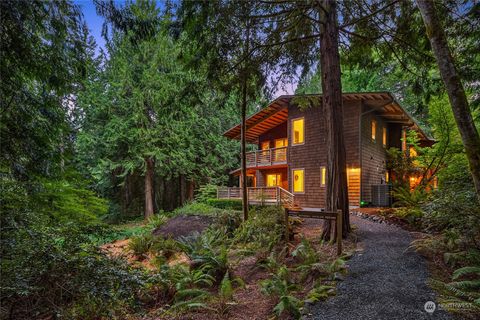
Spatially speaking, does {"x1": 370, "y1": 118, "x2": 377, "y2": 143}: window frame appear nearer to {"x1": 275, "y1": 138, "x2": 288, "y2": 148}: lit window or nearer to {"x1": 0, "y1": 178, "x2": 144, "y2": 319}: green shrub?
{"x1": 275, "y1": 138, "x2": 288, "y2": 148}: lit window

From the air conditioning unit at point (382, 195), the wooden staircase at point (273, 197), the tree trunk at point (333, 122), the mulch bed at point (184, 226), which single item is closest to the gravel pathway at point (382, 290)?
the tree trunk at point (333, 122)

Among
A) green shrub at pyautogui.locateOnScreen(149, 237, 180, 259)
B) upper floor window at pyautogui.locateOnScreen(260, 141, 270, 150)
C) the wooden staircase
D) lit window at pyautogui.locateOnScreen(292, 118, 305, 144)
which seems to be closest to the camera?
green shrub at pyautogui.locateOnScreen(149, 237, 180, 259)

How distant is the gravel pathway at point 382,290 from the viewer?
3338 mm

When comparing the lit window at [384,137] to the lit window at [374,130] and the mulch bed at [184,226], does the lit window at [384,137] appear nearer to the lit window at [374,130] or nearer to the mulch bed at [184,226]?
the lit window at [374,130]

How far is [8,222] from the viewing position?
310cm

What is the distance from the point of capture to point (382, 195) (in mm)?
13938

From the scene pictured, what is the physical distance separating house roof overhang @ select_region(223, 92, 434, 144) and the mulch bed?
6.99 meters

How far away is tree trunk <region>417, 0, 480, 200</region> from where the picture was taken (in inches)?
131

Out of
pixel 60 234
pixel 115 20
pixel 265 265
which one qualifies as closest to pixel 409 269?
pixel 265 265

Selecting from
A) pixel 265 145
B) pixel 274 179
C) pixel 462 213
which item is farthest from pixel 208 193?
pixel 462 213

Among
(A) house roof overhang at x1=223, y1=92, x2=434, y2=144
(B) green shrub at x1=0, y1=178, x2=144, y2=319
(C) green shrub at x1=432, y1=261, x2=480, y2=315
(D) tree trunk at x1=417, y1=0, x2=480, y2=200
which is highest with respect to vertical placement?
(A) house roof overhang at x1=223, y1=92, x2=434, y2=144

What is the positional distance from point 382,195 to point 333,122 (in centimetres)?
884

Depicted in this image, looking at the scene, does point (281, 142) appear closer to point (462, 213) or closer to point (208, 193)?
point (208, 193)

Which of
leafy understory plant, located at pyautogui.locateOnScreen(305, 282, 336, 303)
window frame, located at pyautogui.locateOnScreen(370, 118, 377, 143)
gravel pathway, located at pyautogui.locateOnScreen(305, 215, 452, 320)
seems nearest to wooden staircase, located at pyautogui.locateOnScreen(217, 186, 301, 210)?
window frame, located at pyautogui.locateOnScreen(370, 118, 377, 143)
